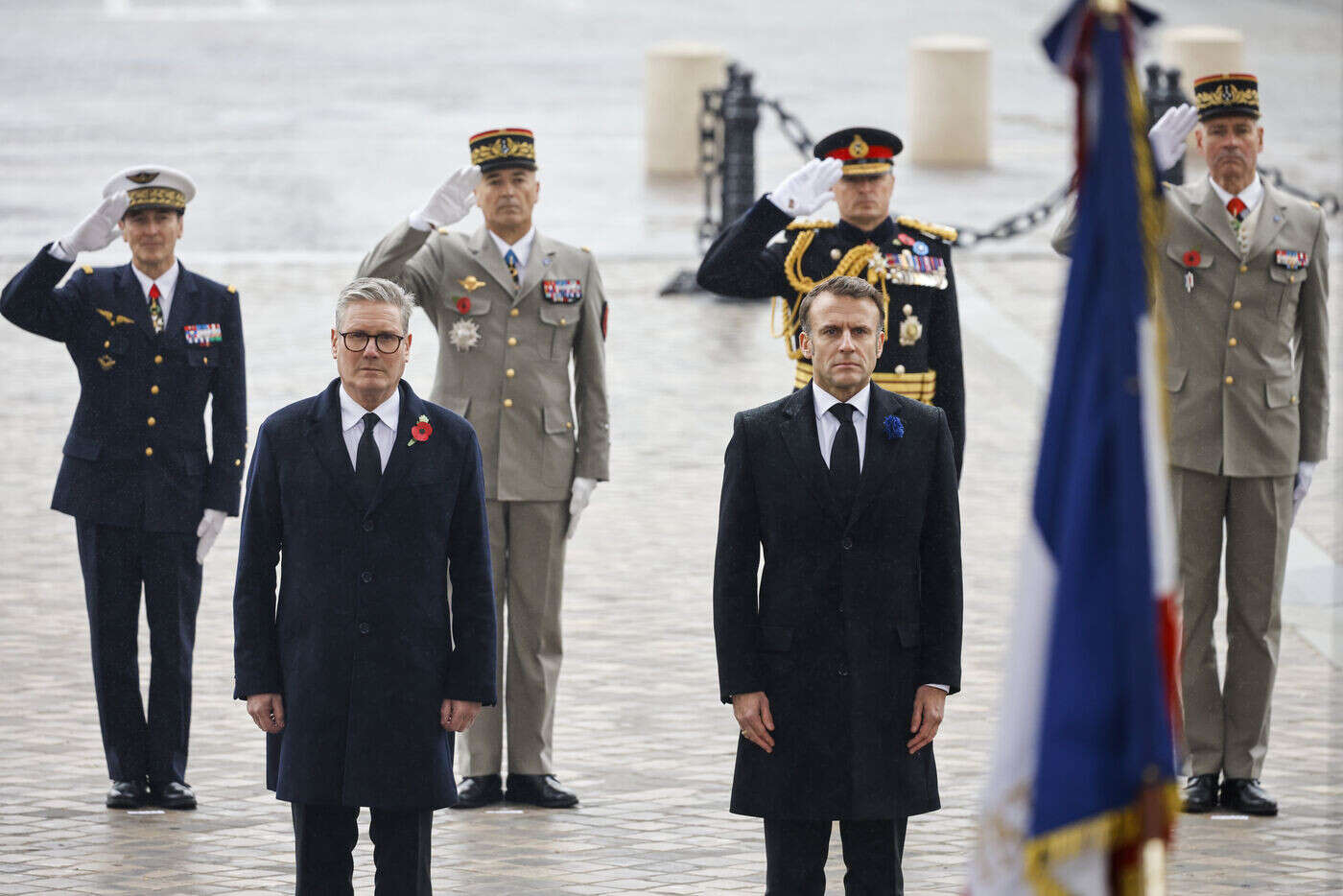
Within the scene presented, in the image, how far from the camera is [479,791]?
695 centimetres

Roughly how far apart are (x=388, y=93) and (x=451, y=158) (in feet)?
18.4

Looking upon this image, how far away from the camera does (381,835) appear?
5.19m

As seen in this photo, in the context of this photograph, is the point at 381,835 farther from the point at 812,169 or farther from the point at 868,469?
the point at 812,169

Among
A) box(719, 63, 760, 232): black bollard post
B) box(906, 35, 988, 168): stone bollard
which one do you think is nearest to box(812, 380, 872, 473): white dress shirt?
box(719, 63, 760, 232): black bollard post

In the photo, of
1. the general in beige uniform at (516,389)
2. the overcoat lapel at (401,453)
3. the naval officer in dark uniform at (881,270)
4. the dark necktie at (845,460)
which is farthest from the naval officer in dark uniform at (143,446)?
the dark necktie at (845,460)

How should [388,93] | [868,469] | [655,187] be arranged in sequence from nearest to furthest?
[868,469], [655,187], [388,93]

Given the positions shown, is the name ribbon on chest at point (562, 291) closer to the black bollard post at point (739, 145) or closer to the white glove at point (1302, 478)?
the white glove at point (1302, 478)

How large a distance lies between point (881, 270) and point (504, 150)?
1260 mm

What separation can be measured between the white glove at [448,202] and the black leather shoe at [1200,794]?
2.94 metres

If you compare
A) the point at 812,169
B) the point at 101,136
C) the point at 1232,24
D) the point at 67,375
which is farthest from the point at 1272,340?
the point at 1232,24

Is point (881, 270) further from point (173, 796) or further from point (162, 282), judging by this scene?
point (173, 796)

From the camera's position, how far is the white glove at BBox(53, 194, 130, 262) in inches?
269

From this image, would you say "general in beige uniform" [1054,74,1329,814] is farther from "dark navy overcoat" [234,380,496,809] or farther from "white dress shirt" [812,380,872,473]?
"dark navy overcoat" [234,380,496,809]

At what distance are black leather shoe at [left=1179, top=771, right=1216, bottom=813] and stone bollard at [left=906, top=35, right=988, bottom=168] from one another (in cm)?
1687
